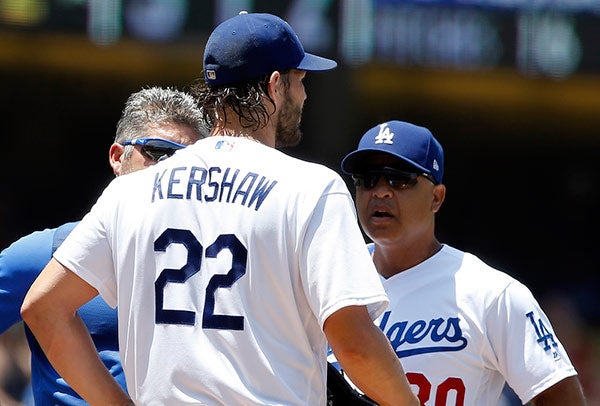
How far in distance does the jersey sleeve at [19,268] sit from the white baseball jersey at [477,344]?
A: 36.8 inches

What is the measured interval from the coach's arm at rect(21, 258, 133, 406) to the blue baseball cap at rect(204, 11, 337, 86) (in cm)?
51

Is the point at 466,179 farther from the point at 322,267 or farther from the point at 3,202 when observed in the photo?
the point at 322,267

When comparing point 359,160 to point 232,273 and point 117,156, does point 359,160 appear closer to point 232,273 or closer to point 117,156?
point 117,156

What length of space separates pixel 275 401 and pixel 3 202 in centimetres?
863

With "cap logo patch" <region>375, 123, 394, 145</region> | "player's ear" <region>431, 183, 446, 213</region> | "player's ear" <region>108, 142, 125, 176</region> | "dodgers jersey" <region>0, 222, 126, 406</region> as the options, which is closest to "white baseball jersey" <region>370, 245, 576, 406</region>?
"player's ear" <region>431, 183, 446, 213</region>

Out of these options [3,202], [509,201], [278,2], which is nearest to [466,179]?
[509,201]

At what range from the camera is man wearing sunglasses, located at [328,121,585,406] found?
2809 millimetres

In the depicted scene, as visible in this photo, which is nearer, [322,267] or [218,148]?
[322,267]

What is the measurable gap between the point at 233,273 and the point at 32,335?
911 mm

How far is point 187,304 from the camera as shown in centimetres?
206

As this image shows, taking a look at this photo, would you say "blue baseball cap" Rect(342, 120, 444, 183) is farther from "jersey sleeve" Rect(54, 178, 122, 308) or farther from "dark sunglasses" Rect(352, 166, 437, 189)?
"jersey sleeve" Rect(54, 178, 122, 308)

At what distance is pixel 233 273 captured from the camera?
2039mm

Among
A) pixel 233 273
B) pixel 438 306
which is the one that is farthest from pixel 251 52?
pixel 438 306

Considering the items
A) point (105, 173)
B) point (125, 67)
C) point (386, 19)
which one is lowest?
point (105, 173)
